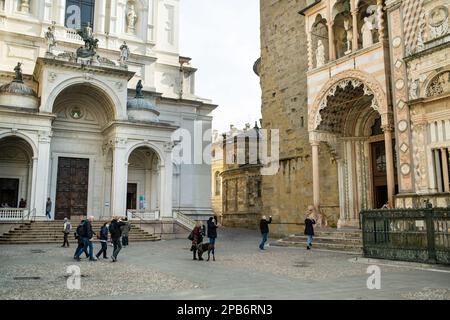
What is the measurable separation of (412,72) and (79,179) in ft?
68.2

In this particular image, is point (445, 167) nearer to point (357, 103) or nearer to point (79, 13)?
point (357, 103)

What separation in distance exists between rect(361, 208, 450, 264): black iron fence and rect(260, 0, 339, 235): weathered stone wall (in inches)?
308

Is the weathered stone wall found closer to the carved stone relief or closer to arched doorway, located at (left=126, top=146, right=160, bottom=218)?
the carved stone relief

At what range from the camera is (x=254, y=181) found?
3922 centimetres

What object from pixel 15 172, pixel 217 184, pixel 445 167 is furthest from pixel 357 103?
pixel 217 184

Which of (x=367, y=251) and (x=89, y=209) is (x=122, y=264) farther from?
(x=89, y=209)

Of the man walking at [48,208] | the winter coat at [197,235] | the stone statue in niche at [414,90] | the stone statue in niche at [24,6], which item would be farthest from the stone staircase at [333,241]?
the stone statue in niche at [24,6]

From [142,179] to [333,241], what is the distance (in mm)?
15821

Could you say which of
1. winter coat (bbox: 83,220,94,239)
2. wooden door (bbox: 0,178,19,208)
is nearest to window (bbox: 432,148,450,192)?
winter coat (bbox: 83,220,94,239)

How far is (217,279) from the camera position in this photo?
918 centimetres

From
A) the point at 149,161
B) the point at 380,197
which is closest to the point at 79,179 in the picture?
the point at 149,161

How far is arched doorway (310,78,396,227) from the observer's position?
1909cm

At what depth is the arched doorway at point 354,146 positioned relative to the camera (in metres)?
19.1

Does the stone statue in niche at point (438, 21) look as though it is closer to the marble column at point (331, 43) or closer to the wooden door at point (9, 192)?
the marble column at point (331, 43)
